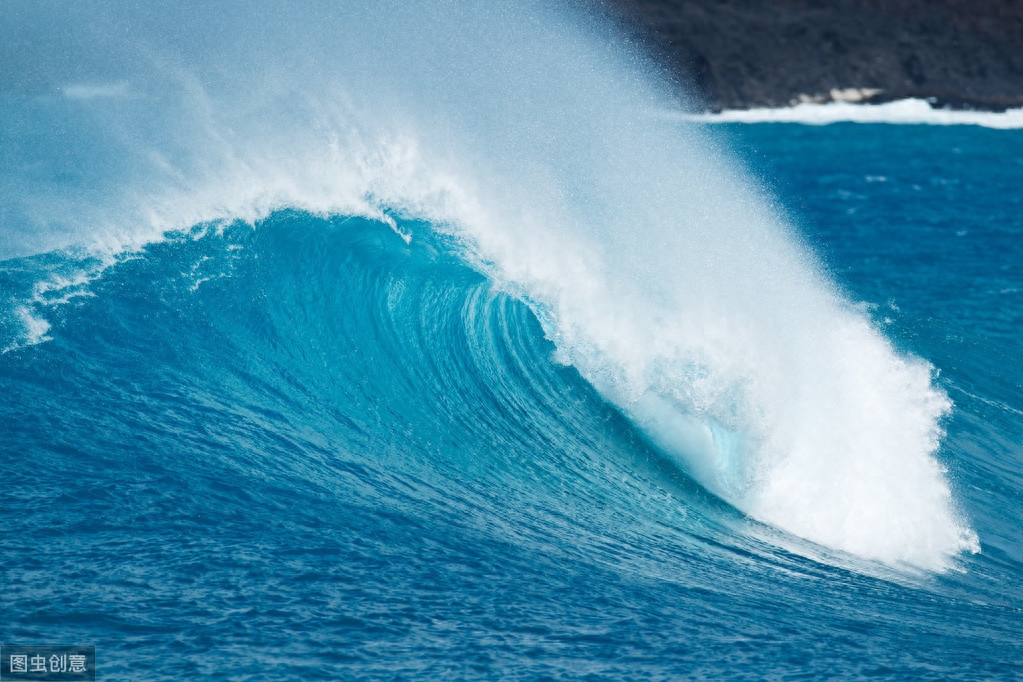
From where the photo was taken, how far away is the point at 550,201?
38.1 feet

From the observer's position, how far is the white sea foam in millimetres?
25109

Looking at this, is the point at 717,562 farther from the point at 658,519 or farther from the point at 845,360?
the point at 845,360

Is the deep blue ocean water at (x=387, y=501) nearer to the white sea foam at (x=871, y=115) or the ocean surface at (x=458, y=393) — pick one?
the ocean surface at (x=458, y=393)

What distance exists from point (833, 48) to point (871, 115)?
2.99 m

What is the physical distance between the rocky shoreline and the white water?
11761mm

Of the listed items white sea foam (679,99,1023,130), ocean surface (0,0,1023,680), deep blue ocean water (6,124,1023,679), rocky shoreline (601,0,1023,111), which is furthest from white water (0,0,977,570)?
rocky shoreline (601,0,1023,111)

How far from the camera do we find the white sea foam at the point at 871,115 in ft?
82.4

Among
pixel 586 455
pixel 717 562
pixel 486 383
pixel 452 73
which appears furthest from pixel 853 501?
pixel 452 73

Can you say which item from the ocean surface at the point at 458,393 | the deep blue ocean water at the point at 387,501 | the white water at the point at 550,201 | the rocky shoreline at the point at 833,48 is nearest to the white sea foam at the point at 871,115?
the rocky shoreline at the point at 833,48

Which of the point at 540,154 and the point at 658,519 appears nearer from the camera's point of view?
the point at 658,519

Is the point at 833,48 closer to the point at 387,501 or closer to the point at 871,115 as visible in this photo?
the point at 871,115

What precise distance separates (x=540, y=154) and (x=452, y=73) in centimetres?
297

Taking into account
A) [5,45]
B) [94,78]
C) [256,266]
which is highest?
[5,45]

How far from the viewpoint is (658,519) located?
8188mm
